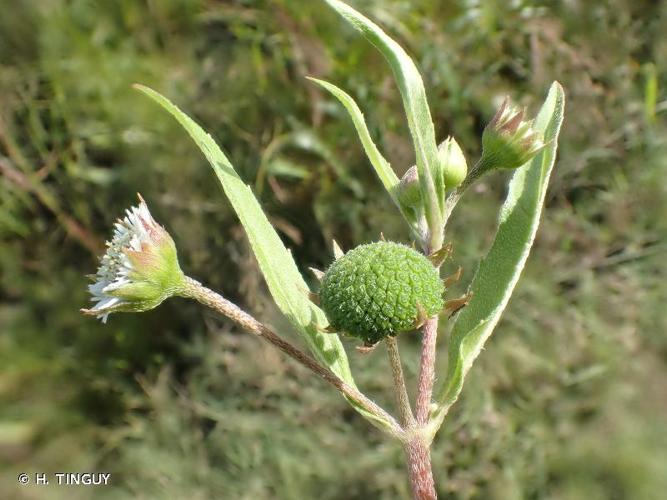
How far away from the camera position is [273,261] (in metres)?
0.91

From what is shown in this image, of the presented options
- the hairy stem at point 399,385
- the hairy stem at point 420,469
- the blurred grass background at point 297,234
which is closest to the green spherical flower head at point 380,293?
the hairy stem at point 399,385

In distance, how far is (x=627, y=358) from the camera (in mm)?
2146

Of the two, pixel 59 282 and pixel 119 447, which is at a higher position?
pixel 59 282

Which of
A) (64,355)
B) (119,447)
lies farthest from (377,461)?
(64,355)

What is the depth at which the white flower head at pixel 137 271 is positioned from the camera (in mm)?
851

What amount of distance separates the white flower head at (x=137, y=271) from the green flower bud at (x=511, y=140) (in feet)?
1.42

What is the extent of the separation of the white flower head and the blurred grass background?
4.47ft

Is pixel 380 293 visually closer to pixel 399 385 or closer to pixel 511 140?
pixel 399 385

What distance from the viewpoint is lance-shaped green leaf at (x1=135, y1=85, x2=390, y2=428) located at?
89cm

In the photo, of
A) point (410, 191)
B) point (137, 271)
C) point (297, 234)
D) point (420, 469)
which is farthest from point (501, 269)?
point (297, 234)

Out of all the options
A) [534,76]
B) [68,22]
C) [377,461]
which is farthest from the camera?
[68,22]

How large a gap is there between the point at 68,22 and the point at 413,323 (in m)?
2.42

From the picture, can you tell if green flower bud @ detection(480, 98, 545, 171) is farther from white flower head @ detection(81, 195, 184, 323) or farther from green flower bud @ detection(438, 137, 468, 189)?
white flower head @ detection(81, 195, 184, 323)

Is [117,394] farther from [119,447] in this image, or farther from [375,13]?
[375,13]
